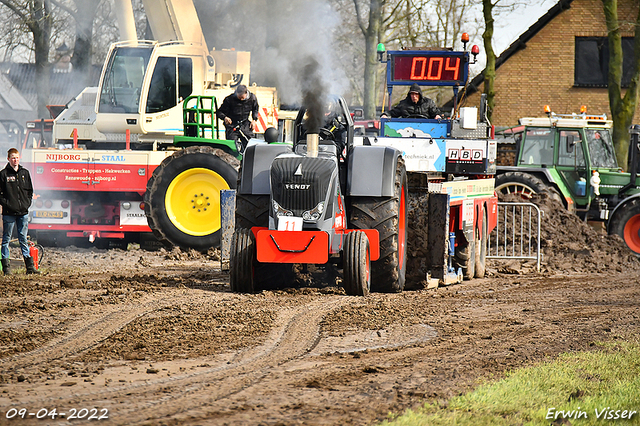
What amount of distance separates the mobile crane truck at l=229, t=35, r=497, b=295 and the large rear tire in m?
0.01

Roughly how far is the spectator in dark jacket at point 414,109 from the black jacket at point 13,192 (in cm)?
543

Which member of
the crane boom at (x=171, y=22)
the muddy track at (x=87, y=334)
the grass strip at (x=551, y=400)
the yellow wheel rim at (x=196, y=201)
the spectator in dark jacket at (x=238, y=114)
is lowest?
the grass strip at (x=551, y=400)

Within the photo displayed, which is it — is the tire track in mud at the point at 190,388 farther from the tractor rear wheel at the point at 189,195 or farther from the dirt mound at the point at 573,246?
the dirt mound at the point at 573,246

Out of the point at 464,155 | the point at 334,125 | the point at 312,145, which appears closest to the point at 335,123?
the point at 334,125

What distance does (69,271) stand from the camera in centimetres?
1103

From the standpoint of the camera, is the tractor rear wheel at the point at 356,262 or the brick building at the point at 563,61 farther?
the brick building at the point at 563,61

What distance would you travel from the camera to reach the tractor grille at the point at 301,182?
806 centimetres

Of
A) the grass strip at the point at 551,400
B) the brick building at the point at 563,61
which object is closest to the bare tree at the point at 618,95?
the brick building at the point at 563,61

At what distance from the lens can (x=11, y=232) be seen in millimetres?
10586

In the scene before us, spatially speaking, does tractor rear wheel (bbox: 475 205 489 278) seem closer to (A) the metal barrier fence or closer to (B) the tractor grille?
(A) the metal barrier fence

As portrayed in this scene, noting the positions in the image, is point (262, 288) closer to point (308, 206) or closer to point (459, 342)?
point (308, 206)

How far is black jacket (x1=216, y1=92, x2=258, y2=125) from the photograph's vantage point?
42.3 ft

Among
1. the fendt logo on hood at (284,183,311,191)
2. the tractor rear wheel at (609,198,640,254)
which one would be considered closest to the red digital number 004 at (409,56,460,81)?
the tractor rear wheel at (609,198,640,254)

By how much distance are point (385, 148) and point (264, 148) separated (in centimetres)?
135
